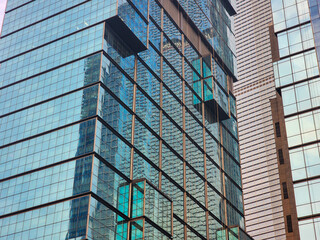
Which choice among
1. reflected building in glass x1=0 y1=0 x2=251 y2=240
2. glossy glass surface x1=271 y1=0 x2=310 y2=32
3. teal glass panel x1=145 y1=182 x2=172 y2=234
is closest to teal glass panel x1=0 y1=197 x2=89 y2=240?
reflected building in glass x1=0 y1=0 x2=251 y2=240

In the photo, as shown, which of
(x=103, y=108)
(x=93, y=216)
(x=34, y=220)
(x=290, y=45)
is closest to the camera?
(x=93, y=216)

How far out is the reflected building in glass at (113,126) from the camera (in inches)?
3551

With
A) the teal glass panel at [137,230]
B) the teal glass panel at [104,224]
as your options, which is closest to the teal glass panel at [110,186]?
the teal glass panel at [104,224]

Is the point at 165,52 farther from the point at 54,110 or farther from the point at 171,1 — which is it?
the point at 54,110

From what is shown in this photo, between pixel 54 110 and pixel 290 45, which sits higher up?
pixel 290 45

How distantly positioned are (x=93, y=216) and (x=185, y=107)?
52850mm

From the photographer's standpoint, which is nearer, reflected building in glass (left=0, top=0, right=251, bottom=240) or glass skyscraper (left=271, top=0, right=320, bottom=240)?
glass skyscraper (left=271, top=0, right=320, bottom=240)

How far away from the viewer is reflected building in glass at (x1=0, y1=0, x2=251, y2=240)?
9019 centimetres

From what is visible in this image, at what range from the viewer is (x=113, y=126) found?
317 feet

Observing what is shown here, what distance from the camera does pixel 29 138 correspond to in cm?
10088

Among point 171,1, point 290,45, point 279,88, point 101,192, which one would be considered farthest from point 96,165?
point 171,1

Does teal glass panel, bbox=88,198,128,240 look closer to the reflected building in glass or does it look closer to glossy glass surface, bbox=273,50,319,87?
the reflected building in glass

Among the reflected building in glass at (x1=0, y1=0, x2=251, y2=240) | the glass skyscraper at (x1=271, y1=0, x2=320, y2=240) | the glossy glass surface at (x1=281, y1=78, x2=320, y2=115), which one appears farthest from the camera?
the glossy glass surface at (x1=281, y1=78, x2=320, y2=115)

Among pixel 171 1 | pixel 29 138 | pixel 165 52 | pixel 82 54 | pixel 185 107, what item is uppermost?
pixel 171 1
